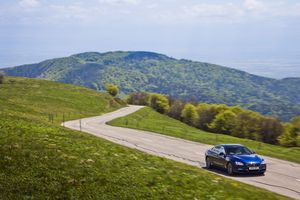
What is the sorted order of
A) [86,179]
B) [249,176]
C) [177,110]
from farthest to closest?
1. [177,110]
2. [249,176]
3. [86,179]

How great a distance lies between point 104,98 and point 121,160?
88.2 m

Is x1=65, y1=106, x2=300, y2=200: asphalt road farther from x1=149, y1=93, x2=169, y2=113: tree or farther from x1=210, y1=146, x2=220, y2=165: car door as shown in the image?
x1=149, y1=93, x2=169, y2=113: tree

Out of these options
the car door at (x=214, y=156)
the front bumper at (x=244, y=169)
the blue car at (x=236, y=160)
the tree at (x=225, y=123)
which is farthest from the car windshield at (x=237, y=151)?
the tree at (x=225, y=123)

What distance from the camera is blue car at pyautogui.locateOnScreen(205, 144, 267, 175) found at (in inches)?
550

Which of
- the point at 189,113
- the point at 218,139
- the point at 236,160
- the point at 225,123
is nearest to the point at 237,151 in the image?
the point at 236,160

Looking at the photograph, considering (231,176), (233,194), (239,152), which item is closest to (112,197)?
(233,194)

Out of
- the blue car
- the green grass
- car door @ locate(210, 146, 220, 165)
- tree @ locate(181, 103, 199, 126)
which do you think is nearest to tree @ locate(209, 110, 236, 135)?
the green grass

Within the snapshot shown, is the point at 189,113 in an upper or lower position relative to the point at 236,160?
lower

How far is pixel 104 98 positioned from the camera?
323 ft

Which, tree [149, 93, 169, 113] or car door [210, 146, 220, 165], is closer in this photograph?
car door [210, 146, 220, 165]

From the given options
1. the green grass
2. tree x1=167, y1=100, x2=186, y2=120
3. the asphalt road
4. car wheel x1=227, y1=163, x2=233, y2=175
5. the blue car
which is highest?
the blue car

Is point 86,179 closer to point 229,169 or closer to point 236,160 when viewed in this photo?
point 236,160

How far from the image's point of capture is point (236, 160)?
46.4ft

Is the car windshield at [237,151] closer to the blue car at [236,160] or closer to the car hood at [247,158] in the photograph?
the blue car at [236,160]
